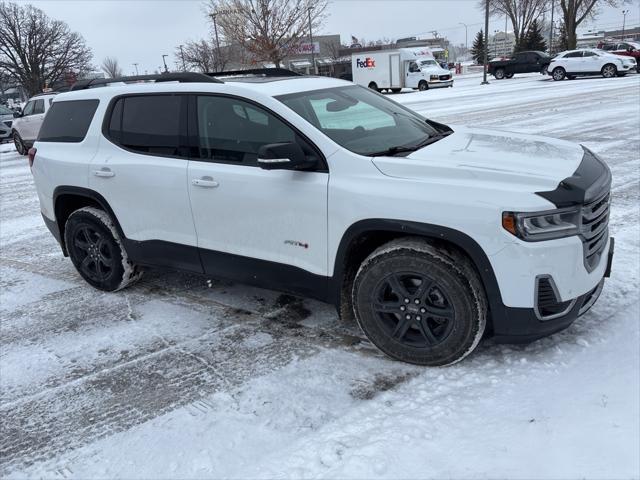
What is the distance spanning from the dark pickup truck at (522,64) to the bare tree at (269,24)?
14014mm

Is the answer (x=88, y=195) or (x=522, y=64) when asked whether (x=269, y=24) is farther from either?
(x=88, y=195)

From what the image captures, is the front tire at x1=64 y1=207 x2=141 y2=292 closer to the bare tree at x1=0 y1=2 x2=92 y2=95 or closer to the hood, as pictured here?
the hood

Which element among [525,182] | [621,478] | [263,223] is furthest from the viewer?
[263,223]

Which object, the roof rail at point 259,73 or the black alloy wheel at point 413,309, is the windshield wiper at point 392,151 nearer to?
the black alloy wheel at point 413,309

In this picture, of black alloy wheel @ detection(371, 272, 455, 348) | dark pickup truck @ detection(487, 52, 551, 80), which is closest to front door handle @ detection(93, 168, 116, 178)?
black alloy wheel @ detection(371, 272, 455, 348)

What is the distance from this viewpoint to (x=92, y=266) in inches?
197

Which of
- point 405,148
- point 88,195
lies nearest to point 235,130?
point 405,148

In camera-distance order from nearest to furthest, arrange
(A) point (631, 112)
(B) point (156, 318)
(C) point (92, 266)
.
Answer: (B) point (156, 318), (C) point (92, 266), (A) point (631, 112)

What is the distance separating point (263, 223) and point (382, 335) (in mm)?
1094

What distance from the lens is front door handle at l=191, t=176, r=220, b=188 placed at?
3861 millimetres

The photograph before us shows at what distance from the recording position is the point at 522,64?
38.8m

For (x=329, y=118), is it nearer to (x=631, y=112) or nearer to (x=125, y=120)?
(x=125, y=120)

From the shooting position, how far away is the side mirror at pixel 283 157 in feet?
10.8

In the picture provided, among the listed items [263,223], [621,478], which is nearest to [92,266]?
[263,223]
